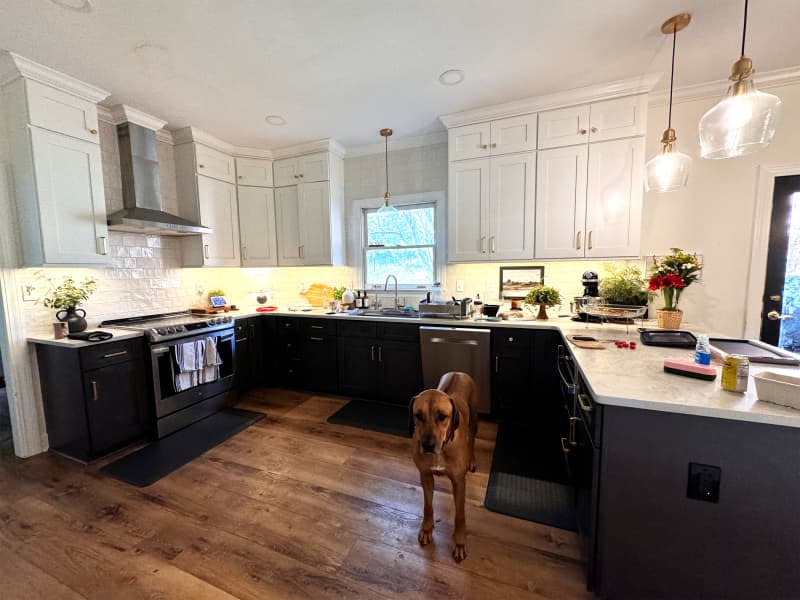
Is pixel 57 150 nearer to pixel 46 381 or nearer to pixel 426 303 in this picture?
pixel 46 381

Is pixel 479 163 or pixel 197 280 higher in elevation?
pixel 479 163

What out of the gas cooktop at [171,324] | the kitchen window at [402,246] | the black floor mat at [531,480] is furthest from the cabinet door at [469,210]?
the gas cooktop at [171,324]

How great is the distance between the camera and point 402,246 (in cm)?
386

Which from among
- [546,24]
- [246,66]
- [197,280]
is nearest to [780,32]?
[546,24]

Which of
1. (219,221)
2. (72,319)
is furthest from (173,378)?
(219,221)

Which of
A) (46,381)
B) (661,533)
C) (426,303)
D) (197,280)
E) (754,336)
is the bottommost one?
(661,533)

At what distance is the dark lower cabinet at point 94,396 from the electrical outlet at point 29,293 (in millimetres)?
367

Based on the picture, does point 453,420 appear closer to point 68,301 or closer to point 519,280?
point 519,280

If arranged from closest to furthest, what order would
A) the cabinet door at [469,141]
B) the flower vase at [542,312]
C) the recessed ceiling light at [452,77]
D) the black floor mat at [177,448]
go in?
the black floor mat at [177,448], the recessed ceiling light at [452,77], the flower vase at [542,312], the cabinet door at [469,141]

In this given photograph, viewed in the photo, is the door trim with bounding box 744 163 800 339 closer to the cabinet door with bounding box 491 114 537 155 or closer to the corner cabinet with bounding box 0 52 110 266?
the cabinet door with bounding box 491 114 537 155

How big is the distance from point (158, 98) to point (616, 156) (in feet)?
12.8

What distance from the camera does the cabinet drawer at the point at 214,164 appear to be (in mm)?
3412

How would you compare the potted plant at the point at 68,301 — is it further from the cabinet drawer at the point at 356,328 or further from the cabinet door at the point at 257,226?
the cabinet drawer at the point at 356,328

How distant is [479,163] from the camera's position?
10.1ft
